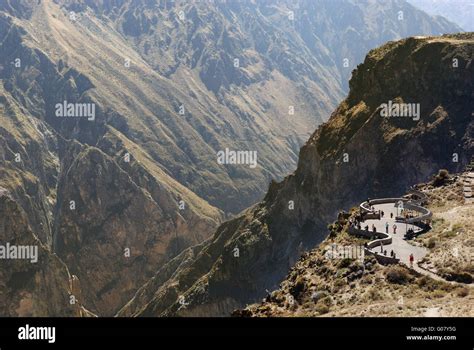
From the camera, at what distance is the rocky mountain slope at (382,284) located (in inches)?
1580

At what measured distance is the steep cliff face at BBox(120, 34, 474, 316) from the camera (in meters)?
112

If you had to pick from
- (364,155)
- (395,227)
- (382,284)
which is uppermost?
(364,155)

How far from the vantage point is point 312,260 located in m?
57.3

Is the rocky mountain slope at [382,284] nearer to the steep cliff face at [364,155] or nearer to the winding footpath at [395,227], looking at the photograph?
the winding footpath at [395,227]

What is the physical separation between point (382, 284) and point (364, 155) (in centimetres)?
7484

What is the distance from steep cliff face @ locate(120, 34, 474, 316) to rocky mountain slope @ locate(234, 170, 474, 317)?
168ft

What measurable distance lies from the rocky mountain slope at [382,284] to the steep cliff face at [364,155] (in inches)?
2014

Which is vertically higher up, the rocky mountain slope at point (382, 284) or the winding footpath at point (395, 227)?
the winding footpath at point (395, 227)

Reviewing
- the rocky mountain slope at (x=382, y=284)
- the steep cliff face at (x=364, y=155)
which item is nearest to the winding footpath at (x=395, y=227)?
the rocky mountain slope at (x=382, y=284)

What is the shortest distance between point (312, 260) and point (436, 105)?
69847 mm

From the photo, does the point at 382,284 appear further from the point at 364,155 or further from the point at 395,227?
the point at 364,155

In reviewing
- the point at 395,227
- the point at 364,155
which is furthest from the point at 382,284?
the point at 364,155

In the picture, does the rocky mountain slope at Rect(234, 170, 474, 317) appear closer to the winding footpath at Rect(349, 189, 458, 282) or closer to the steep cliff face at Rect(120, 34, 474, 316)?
the winding footpath at Rect(349, 189, 458, 282)

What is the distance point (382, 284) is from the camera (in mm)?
45500
